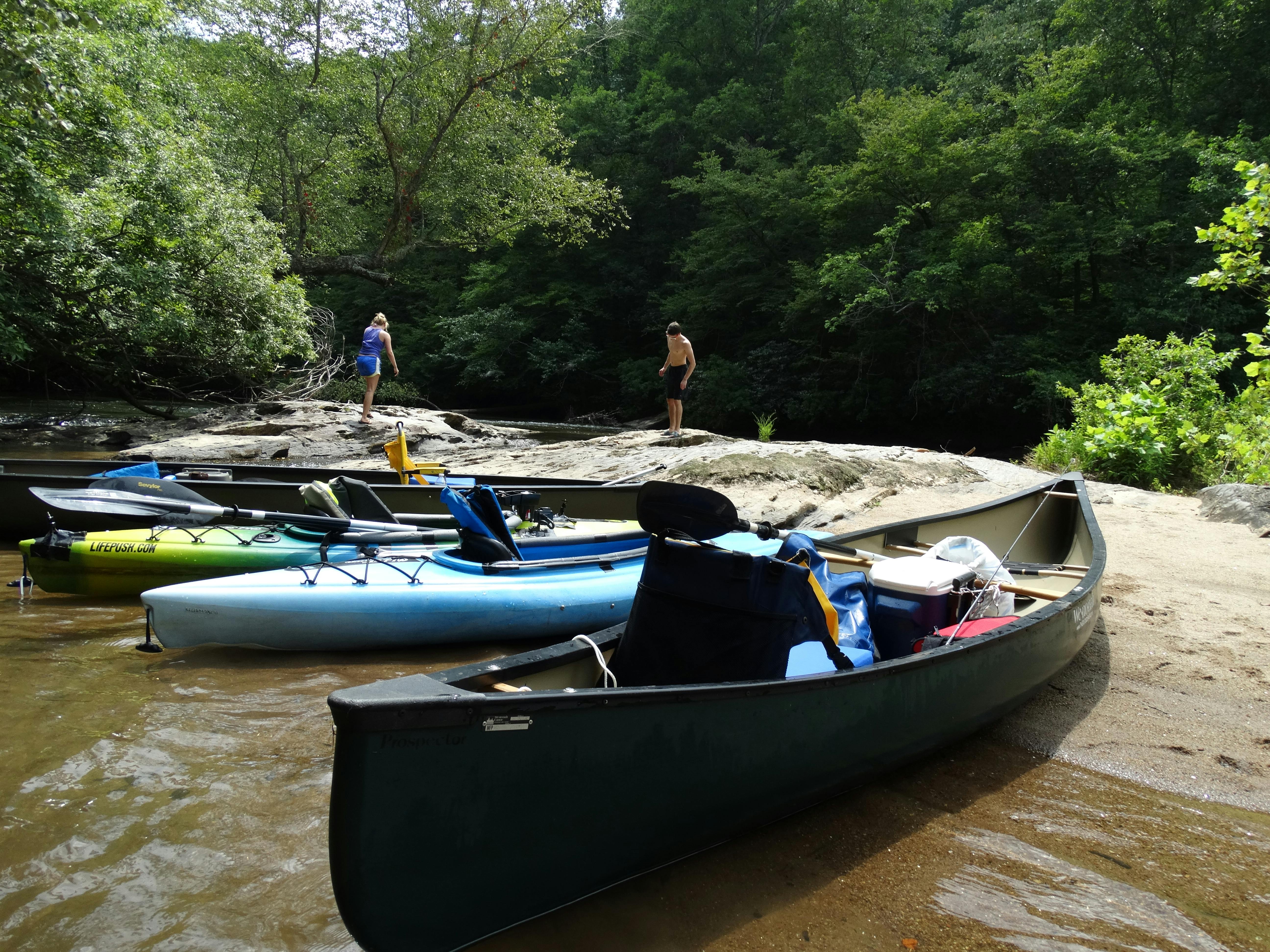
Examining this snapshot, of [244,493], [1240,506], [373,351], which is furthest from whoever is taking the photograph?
[373,351]

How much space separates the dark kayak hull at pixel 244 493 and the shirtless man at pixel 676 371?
367 cm

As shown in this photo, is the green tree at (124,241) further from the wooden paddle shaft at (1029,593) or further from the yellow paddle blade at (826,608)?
the wooden paddle shaft at (1029,593)

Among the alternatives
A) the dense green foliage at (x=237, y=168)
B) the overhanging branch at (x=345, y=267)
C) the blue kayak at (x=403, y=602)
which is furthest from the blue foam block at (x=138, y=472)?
Answer: the overhanging branch at (x=345, y=267)

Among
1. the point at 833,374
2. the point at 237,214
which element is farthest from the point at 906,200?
the point at 237,214

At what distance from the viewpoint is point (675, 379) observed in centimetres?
1114

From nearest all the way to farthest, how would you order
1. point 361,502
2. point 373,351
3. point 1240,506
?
point 361,502 < point 1240,506 < point 373,351

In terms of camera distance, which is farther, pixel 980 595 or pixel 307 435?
pixel 307 435

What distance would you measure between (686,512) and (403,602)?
2.30m

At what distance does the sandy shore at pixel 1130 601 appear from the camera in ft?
10.5

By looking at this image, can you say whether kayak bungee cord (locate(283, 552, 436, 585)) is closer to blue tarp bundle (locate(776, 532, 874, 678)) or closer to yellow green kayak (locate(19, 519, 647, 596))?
yellow green kayak (locate(19, 519, 647, 596))

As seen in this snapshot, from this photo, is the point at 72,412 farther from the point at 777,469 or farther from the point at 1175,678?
the point at 1175,678

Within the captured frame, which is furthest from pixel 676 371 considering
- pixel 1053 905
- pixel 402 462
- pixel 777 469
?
pixel 1053 905

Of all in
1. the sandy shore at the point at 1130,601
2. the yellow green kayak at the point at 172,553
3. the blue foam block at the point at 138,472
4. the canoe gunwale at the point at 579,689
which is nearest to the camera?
the canoe gunwale at the point at 579,689

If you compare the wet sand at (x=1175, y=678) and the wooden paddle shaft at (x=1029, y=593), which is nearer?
the wet sand at (x=1175, y=678)
